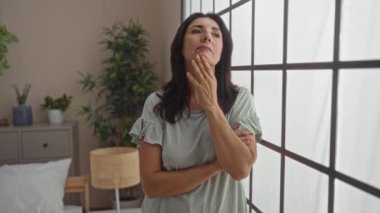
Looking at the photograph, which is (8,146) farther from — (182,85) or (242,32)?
(182,85)

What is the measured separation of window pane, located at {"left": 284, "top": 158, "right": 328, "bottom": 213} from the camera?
94 cm

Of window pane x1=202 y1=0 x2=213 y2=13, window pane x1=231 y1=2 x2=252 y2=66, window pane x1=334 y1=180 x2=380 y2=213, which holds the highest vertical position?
window pane x1=202 y1=0 x2=213 y2=13

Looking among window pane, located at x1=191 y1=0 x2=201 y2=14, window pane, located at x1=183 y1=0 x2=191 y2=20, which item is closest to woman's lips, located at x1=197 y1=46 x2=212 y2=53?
window pane, located at x1=191 y1=0 x2=201 y2=14

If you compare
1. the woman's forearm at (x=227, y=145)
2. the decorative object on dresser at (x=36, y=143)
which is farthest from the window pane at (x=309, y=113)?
the decorative object on dresser at (x=36, y=143)

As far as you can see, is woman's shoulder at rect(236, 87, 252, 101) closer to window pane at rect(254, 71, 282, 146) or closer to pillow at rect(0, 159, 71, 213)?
window pane at rect(254, 71, 282, 146)

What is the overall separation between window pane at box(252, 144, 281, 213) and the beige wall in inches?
82.8

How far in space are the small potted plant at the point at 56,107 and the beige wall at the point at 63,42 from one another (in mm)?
152

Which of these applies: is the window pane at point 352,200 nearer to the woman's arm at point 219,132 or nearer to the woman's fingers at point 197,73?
the woman's arm at point 219,132

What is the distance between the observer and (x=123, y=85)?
3.11 meters

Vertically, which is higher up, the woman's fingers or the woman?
the woman's fingers

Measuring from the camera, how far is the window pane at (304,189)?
0.94m

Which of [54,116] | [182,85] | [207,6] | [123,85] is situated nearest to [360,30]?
[182,85]

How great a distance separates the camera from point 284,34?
1.13 metres

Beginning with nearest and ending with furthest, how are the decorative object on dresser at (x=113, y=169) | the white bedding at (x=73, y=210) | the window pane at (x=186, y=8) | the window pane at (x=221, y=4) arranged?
the window pane at (x=221, y=4)
the decorative object on dresser at (x=113, y=169)
the white bedding at (x=73, y=210)
the window pane at (x=186, y=8)
